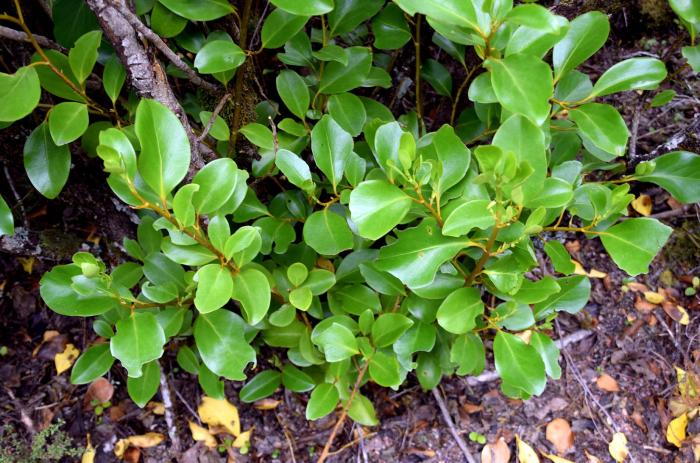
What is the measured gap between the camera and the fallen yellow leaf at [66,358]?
161cm

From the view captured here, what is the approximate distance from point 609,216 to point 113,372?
1442 millimetres

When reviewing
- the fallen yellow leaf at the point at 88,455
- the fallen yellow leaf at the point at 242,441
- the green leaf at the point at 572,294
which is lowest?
the fallen yellow leaf at the point at 88,455

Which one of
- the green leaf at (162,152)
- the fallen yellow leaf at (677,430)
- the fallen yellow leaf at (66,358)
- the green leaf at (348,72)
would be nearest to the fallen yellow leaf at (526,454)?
the fallen yellow leaf at (677,430)

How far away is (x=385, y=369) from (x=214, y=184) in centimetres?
56

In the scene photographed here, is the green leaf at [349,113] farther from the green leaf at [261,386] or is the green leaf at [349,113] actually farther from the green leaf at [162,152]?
the green leaf at [261,386]

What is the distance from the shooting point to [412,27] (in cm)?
132

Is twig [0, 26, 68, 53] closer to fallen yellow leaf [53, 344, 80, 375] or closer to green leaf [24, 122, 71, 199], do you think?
green leaf [24, 122, 71, 199]

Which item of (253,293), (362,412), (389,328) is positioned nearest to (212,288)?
(253,293)

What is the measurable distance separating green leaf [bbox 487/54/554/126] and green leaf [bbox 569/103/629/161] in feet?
0.67

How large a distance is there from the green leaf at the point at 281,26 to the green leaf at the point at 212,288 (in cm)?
47

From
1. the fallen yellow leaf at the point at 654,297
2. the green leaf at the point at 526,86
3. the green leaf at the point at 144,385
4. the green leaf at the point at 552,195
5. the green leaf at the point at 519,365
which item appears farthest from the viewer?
the fallen yellow leaf at the point at 654,297

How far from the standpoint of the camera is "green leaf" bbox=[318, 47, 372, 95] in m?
1.14

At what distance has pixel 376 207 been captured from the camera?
88 cm

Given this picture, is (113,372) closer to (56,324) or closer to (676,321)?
(56,324)
